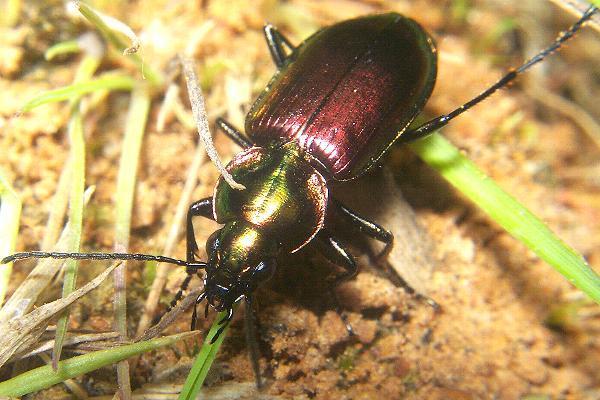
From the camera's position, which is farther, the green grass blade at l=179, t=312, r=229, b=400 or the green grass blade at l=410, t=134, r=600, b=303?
the green grass blade at l=410, t=134, r=600, b=303

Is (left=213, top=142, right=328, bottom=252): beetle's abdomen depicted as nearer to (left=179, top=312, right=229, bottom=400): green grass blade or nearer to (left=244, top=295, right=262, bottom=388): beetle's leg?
(left=244, top=295, right=262, bottom=388): beetle's leg

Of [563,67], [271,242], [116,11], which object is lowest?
[271,242]

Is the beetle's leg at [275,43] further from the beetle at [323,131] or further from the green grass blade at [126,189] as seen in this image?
the green grass blade at [126,189]

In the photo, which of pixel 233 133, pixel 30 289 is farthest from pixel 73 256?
pixel 233 133

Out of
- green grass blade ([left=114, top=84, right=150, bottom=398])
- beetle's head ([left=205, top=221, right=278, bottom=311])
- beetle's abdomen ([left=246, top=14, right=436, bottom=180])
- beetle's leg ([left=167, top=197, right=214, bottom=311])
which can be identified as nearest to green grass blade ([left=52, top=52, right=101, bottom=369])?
green grass blade ([left=114, top=84, right=150, bottom=398])

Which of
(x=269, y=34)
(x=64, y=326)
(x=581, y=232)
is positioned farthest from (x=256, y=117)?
(x=581, y=232)

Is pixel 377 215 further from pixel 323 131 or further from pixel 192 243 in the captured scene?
pixel 192 243

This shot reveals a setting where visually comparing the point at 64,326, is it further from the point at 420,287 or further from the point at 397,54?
the point at 397,54
